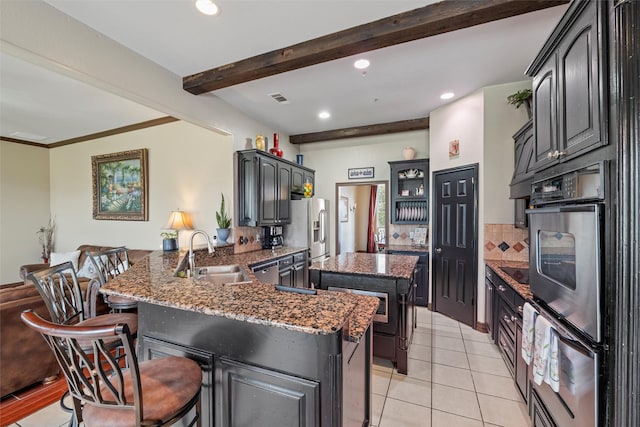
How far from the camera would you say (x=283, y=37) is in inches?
94.1

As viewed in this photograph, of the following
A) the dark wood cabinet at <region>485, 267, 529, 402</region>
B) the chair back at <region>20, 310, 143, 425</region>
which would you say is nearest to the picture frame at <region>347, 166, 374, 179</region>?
the dark wood cabinet at <region>485, 267, 529, 402</region>

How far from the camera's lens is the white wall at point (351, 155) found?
4926mm

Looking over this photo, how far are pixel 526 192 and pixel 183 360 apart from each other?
300 cm

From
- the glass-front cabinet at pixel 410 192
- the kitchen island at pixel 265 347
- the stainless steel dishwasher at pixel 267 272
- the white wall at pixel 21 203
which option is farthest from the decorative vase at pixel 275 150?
the white wall at pixel 21 203

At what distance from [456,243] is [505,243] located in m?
0.59

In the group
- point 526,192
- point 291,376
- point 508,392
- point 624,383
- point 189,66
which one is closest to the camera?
point 624,383

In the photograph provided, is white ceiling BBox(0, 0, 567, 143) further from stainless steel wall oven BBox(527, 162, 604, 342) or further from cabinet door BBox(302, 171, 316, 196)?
stainless steel wall oven BBox(527, 162, 604, 342)

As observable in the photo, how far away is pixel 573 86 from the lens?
1332 mm

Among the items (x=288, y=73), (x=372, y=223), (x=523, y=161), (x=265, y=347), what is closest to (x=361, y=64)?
→ (x=288, y=73)

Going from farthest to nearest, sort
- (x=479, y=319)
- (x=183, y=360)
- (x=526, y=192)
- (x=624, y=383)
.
Result: (x=479, y=319)
(x=526, y=192)
(x=183, y=360)
(x=624, y=383)

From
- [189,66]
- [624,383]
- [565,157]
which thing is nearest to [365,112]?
[189,66]

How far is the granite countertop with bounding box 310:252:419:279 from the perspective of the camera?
2553 millimetres

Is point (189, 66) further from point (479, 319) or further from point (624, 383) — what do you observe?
point (479, 319)

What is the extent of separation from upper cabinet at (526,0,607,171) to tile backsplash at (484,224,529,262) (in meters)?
1.82
